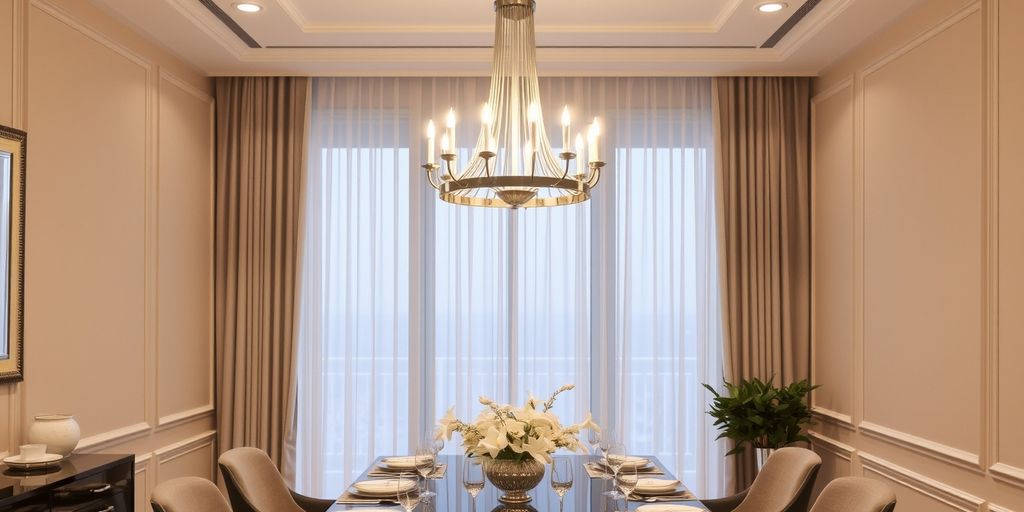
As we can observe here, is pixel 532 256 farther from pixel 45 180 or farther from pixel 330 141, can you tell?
pixel 45 180

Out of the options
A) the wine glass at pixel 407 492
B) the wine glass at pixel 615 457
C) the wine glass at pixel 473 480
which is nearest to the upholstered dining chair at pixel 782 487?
the wine glass at pixel 615 457

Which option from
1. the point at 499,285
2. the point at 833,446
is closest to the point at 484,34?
the point at 499,285

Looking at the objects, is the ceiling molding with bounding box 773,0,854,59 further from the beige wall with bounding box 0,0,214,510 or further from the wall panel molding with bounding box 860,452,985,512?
the beige wall with bounding box 0,0,214,510

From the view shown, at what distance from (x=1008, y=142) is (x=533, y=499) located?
2004 millimetres

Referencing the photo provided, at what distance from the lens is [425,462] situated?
9.55 ft

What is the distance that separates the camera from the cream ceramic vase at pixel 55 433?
124 inches

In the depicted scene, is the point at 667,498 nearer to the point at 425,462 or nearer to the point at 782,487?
the point at 782,487

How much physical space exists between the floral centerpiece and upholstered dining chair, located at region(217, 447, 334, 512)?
840mm

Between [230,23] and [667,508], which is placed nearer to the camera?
[667,508]

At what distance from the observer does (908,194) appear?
3.78m

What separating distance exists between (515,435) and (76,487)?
1.53 metres

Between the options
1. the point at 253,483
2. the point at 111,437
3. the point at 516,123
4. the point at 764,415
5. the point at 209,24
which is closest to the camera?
the point at 516,123

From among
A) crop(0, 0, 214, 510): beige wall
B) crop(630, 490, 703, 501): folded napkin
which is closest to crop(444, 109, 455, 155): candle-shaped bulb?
crop(630, 490, 703, 501): folded napkin

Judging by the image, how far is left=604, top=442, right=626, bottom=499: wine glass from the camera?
9.64 feet
